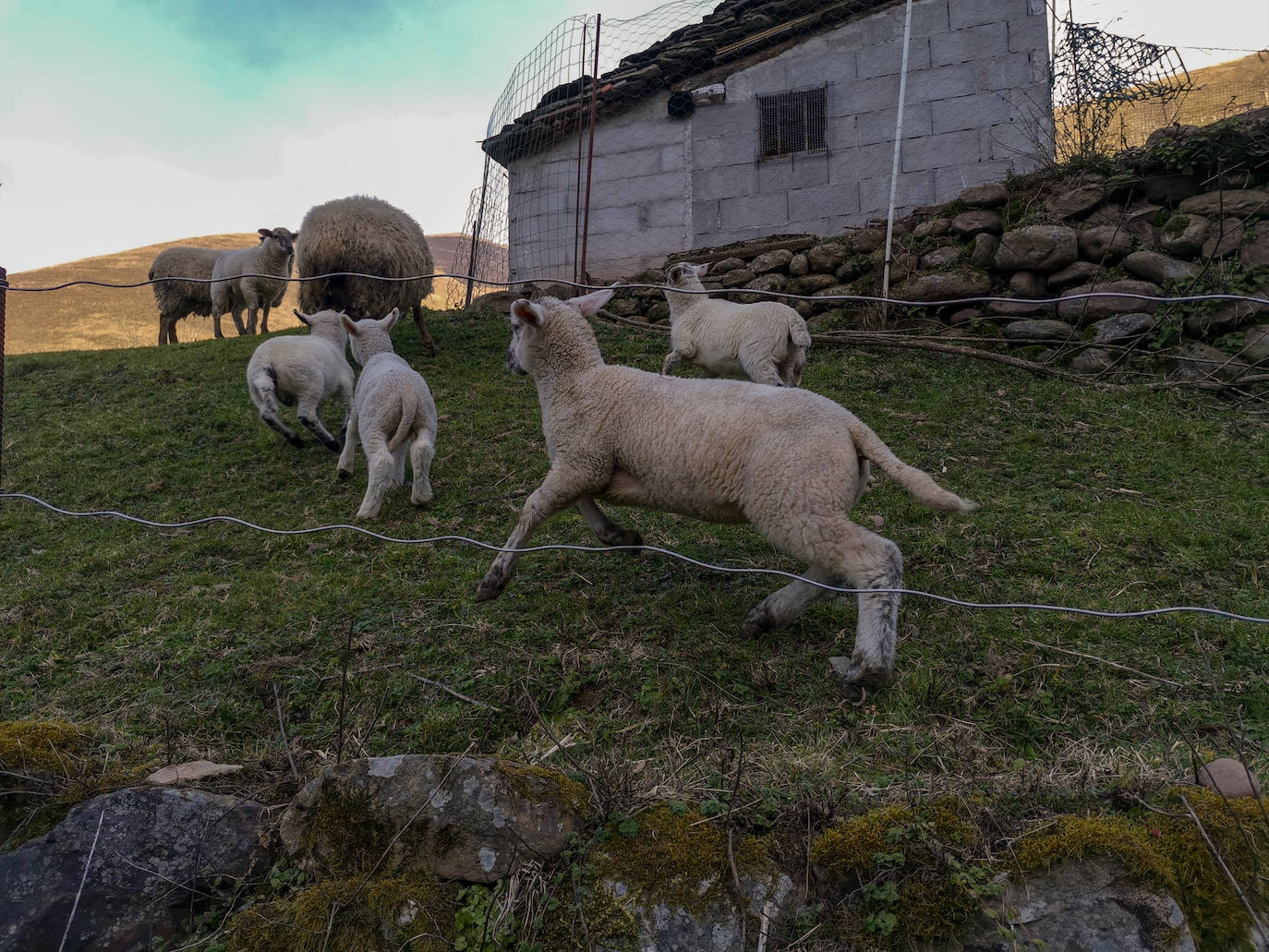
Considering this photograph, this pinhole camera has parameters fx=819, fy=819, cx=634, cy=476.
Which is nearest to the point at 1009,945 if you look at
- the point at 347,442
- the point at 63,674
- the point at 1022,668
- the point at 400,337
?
the point at 1022,668

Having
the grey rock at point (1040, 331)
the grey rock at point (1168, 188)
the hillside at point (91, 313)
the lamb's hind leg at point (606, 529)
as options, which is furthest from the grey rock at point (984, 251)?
the hillside at point (91, 313)

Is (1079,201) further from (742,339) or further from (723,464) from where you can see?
(723,464)

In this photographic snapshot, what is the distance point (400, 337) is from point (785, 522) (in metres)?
9.17

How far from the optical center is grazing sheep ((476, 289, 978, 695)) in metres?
3.45

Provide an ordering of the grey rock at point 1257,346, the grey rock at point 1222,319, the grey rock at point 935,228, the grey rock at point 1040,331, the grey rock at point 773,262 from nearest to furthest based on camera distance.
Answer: the grey rock at point 1257,346 < the grey rock at point 1222,319 < the grey rock at point 1040,331 < the grey rock at point 935,228 < the grey rock at point 773,262

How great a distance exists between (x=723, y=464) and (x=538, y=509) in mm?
1024

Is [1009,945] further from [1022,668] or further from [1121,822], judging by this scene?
[1022,668]

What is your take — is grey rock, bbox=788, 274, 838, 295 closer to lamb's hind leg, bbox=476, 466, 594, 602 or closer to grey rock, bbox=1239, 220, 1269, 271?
grey rock, bbox=1239, 220, 1269, 271

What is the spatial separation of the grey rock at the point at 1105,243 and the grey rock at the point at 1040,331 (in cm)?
86

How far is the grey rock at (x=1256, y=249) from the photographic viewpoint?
26.9 feet

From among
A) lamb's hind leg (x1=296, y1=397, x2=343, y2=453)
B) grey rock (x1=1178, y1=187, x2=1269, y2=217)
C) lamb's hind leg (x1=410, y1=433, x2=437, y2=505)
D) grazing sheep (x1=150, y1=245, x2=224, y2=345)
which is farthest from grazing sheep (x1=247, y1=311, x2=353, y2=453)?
grey rock (x1=1178, y1=187, x2=1269, y2=217)

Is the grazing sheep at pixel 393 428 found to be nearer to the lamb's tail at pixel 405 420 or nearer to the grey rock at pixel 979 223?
the lamb's tail at pixel 405 420

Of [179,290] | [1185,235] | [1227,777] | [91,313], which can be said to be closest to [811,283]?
[1185,235]

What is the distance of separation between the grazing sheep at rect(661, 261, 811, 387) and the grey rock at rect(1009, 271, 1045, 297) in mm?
3384
